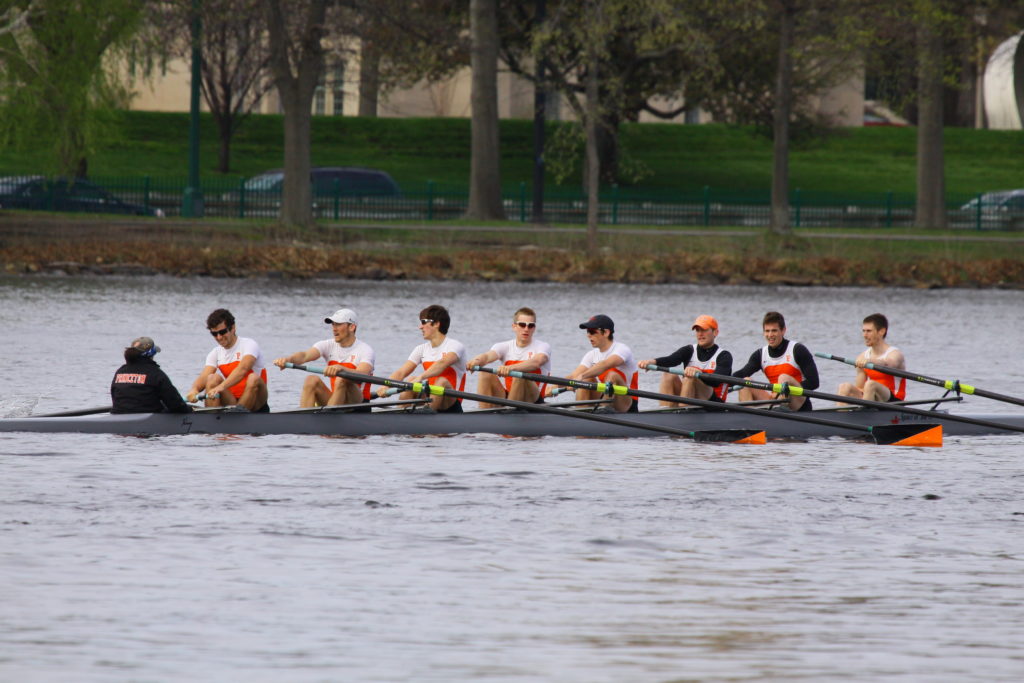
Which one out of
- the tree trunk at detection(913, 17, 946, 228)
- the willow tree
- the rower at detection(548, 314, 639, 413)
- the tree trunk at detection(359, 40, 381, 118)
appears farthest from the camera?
the tree trunk at detection(359, 40, 381, 118)

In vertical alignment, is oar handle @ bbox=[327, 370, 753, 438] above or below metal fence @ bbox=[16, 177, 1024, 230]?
below

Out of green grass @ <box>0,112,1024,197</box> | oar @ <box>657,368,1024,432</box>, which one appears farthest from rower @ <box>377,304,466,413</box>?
green grass @ <box>0,112,1024,197</box>

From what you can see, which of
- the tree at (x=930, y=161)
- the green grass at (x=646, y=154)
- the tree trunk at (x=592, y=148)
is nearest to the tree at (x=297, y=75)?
the tree trunk at (x=592, y=148)

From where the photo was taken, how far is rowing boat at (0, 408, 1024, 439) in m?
15.3

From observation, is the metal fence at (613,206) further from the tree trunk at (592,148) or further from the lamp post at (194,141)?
the tree trunk at (592,148)

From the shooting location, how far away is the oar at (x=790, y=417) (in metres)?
15.8

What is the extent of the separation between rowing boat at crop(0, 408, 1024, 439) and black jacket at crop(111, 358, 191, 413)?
8cm

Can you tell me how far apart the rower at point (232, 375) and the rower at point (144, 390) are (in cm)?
44

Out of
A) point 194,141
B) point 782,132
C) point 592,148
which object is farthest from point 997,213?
point 194,141

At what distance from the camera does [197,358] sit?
24344mm

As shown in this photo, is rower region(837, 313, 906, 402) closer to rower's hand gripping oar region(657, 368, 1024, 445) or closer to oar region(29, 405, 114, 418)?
rower's hand gripping oar region(657, 368, 1024, 445)

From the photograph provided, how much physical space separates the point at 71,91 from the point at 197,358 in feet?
46.1

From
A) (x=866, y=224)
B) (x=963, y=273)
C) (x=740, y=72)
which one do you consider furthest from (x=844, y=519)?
(x=740, y=72)

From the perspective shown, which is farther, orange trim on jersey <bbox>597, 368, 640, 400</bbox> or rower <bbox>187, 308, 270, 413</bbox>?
orange trim on jersey <bbox>597, 368, 640, 400</bbox>
